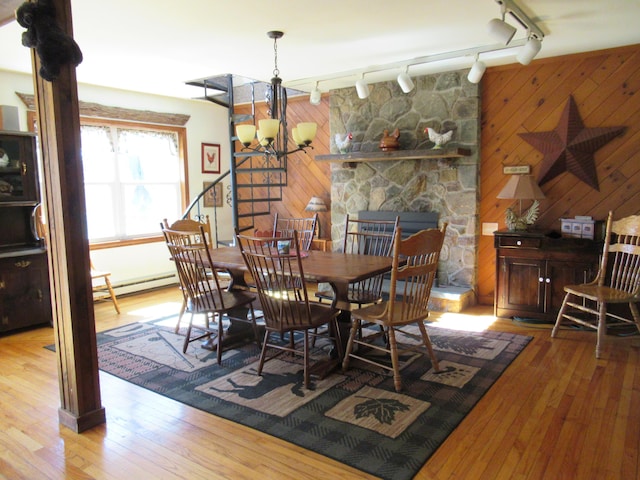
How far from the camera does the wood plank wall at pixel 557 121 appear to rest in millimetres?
4273

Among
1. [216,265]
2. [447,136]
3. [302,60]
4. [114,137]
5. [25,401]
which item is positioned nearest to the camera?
[25,401]

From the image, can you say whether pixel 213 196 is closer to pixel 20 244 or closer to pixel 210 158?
pixel 210 158

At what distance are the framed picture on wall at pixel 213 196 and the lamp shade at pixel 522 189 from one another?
3.85 meters

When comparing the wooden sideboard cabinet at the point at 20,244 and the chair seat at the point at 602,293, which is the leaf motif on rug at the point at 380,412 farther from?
the wooden sideboard cabinet at the point at 20,244

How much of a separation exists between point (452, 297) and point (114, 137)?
4299 millimetres

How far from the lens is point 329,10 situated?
315cm

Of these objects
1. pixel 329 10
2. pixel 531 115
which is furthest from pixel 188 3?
pixel 531 115

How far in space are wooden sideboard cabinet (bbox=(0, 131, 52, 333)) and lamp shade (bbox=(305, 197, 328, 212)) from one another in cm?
293

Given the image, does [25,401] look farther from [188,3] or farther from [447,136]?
[447,136]

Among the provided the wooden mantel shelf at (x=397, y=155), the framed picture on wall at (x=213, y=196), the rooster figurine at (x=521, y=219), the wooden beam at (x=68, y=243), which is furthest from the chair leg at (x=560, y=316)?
the framed picture on wall at (x=213, y=196)

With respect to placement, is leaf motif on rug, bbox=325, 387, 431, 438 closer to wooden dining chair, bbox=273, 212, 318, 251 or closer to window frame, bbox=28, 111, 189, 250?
wooden dining chair, bbox=273, 212, 318, 251

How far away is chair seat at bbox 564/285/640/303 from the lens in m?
3.54

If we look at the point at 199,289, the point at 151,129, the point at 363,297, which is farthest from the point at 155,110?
the point at 363,297

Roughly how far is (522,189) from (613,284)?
1105 mm
